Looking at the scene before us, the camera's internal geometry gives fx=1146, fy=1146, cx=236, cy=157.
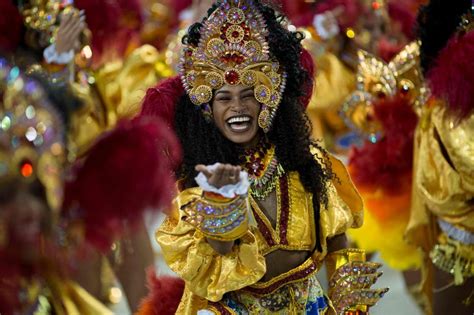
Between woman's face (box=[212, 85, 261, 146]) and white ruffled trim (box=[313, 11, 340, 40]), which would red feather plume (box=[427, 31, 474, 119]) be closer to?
woman's face (box=[212, 85, 261, 146])

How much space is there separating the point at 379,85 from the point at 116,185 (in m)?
2.69

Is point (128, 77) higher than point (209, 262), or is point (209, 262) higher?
point (209, 262)

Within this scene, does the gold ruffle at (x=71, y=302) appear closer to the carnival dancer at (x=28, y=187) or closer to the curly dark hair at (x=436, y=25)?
the carnival dancer at (x=28, y=187)

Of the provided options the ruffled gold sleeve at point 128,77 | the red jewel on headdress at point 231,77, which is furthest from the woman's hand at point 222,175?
Result: the ruffled gold sleeve at point 128,77

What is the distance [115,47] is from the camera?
615cm

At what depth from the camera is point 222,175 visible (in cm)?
309

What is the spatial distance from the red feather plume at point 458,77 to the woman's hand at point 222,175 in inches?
55.1

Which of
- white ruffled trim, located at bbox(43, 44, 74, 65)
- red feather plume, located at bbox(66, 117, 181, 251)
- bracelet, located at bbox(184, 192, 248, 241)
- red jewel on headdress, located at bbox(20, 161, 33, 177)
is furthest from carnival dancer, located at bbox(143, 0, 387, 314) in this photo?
white ruffled trim, located at bbox(43, 44, 74, 65)

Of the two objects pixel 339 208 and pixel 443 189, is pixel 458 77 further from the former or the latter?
pixel 339 208

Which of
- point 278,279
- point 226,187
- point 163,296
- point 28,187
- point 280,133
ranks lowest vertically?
point 163,296

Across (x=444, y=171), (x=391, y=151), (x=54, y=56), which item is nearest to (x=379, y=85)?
(x=391, y=151)

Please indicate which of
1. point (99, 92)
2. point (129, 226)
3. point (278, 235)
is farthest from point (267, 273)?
point (99, 92)

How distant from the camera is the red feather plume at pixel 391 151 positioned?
197 inches

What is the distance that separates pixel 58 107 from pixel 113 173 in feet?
0.84
